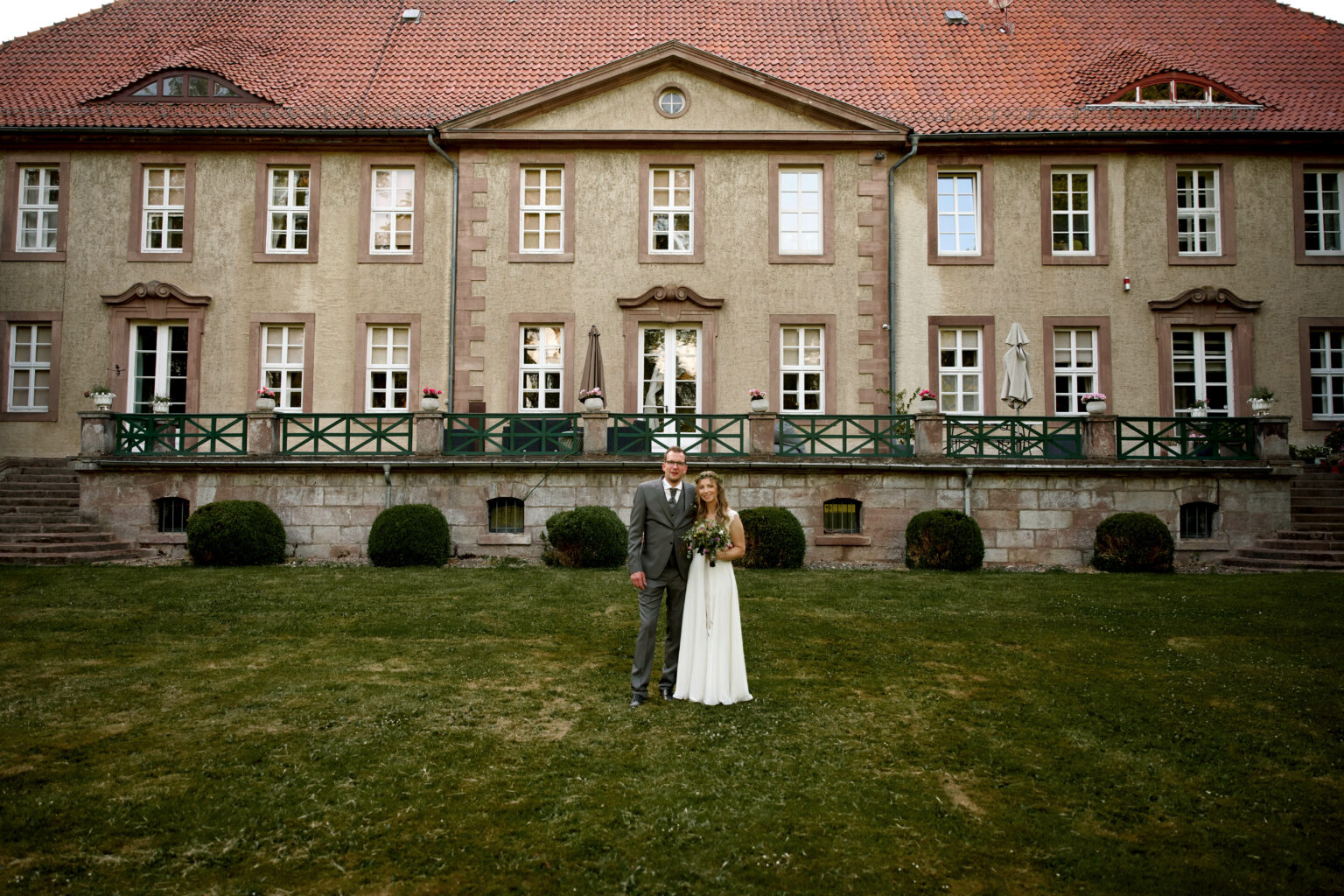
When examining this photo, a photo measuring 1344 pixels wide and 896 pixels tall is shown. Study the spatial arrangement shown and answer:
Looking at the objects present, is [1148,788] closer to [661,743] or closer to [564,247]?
[661,743]

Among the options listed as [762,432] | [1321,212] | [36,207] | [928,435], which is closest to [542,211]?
[762,432]

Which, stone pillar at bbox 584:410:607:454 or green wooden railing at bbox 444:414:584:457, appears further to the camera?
green wooden railing at bbox 444:414:584:457

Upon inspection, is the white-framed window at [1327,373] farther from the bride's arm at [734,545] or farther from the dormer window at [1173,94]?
the bride's arm at [734,545]

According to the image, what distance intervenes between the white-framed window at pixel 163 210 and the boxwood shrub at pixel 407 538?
10.3 metres

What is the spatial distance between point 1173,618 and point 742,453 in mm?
8433

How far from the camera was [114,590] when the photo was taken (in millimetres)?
11938

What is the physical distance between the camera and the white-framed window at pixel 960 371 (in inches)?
797

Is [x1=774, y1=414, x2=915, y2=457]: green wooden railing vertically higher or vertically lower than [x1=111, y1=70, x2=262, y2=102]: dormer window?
lower

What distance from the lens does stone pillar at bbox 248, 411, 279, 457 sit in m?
16.9

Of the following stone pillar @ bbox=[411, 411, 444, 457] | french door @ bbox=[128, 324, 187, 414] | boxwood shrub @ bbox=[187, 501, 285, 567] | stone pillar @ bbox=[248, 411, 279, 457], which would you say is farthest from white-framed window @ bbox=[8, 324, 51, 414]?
stone pillar @ bbox=[411, 411, 444, 457]

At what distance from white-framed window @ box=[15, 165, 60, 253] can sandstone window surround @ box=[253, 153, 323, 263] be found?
4864mm

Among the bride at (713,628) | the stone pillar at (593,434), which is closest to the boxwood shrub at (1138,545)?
the stone pillar at (593,434)

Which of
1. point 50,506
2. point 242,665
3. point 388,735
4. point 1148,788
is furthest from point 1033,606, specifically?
point 50,506

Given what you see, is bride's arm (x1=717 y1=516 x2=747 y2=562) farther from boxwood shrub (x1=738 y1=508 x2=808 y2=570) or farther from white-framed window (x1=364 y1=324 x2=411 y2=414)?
white-framed window (x1=364 y1=324 x2=411 y2=414)
